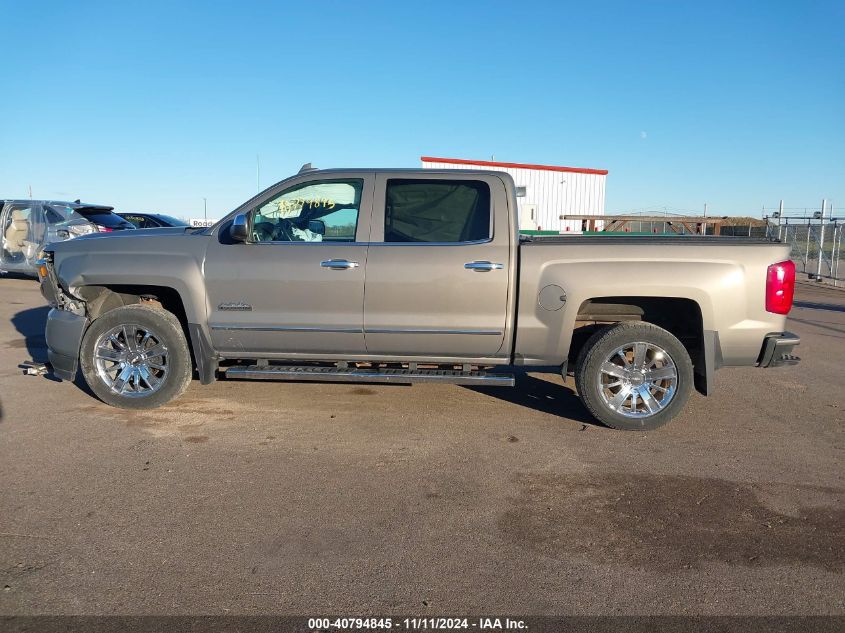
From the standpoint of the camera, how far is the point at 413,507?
364 cm

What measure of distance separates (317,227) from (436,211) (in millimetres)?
1030

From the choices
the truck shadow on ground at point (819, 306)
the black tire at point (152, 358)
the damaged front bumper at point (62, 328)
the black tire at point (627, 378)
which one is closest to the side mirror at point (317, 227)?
the black tire at point (152, 358)

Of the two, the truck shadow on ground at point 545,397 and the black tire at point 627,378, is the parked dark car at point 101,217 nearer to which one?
the truck shadow on ground at point 545,397

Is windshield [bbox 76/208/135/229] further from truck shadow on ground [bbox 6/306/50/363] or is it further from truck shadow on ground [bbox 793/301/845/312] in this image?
truck shadow on ground [bbox 793/301/845/312]

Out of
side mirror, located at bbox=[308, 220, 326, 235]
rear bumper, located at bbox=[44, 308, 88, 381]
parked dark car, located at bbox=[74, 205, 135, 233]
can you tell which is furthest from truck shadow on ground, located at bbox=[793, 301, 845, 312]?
parked dark car, located at bbox=[74, 205, 135, 233]

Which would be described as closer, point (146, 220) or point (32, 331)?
point (32, 331)

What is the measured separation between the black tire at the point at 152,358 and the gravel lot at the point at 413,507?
172 millimetres

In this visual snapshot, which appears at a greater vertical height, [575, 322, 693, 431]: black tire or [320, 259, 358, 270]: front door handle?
[320, 259, 358, 270]: front door handle

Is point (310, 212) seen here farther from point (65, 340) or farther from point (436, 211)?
point (65, 340)

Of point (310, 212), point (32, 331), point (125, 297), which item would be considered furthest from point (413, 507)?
point (32, 331)

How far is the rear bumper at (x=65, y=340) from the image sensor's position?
5312 millimetres

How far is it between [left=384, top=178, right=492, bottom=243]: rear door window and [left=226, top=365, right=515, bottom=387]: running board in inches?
42.8

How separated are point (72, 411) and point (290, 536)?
3.06 metres

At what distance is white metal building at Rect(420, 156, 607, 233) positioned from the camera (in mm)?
27406
